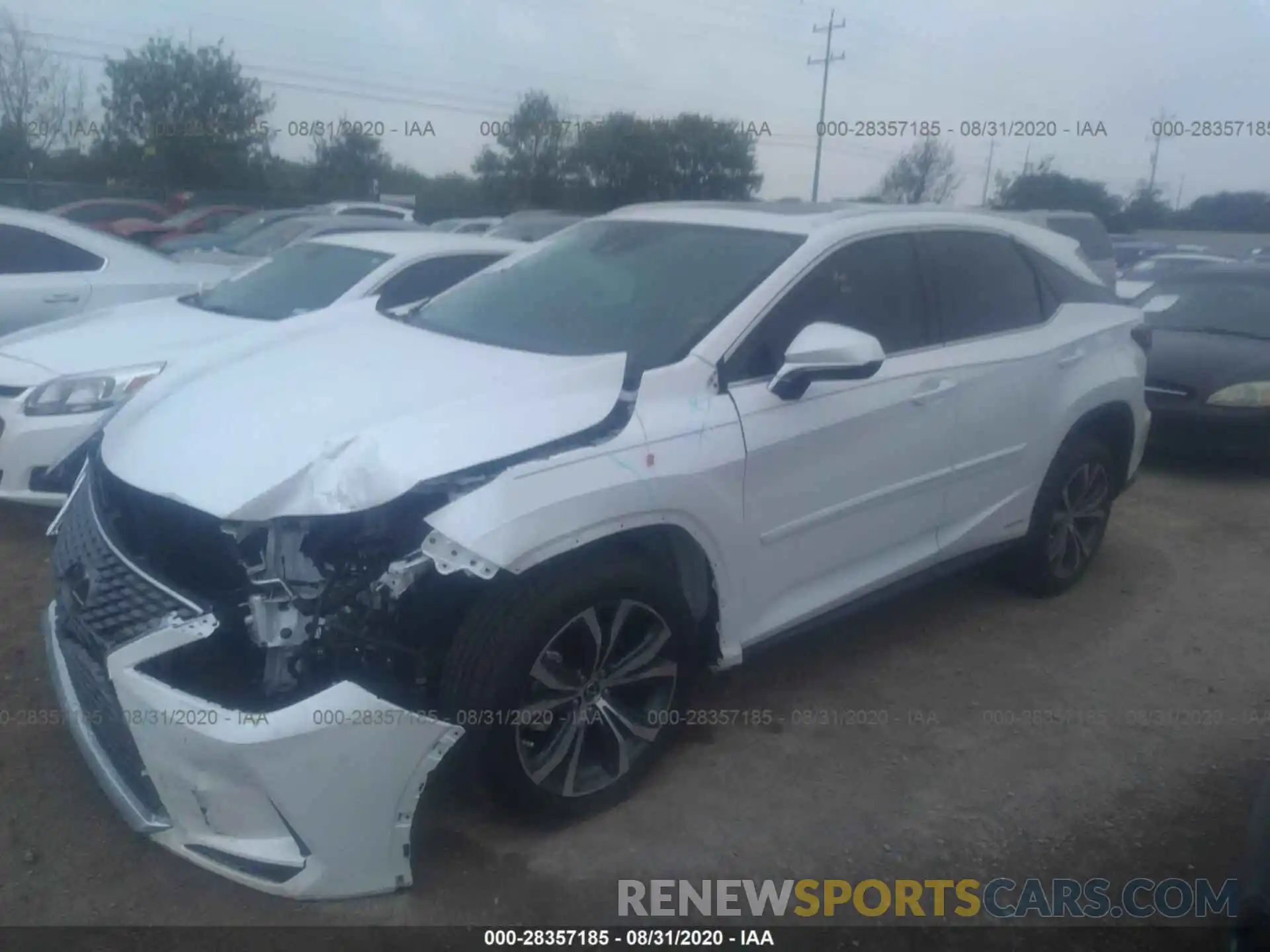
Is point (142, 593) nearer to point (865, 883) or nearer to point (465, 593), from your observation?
point (465, 593)

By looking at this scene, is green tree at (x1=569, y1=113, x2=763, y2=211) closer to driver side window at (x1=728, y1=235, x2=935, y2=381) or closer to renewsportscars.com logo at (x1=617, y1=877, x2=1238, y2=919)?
driver side window at (x1=728, y1=235, x2=935, y2=381)

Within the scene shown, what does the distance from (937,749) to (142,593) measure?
2.65 m

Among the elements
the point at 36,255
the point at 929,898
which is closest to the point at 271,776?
the point at 929,898

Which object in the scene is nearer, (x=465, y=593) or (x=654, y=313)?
(x=465, y=593)

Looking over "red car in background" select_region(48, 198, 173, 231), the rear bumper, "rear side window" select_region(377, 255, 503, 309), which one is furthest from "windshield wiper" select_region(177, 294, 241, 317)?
"red car in background" select_region(48, 198, 173, 231)

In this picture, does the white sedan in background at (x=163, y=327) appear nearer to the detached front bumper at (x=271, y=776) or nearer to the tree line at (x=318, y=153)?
the detached front bumper at (x=271, y=776)

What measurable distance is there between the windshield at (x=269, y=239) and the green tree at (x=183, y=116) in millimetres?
14412

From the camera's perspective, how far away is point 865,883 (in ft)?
9.90

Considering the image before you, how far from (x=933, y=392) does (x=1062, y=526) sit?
1435 mm

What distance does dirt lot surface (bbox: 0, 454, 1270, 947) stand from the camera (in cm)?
287

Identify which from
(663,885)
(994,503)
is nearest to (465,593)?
(663,885)

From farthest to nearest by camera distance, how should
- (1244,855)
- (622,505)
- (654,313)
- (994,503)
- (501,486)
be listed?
(994,503)
(654,313)
(622,505)
(501,486)
(1244,855)

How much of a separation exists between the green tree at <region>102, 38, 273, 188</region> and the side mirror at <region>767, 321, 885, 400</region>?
25.6m

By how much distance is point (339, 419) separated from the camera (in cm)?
297
